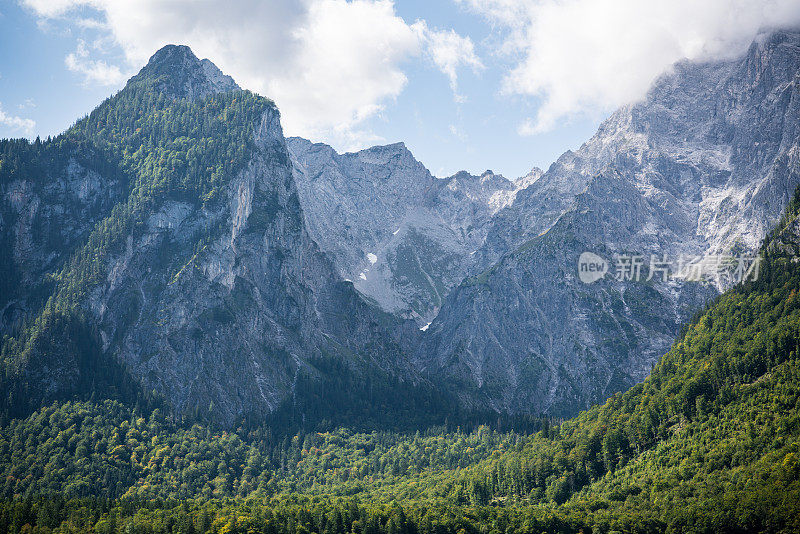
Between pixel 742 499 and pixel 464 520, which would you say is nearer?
pixel 742 499

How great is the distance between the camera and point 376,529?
189000mm

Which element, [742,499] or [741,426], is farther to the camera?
[741,426]

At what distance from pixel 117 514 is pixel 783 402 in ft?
590

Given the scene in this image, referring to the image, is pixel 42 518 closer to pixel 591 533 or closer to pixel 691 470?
pixel 591 533

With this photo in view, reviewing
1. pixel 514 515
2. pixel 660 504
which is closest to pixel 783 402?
pixel 660 504

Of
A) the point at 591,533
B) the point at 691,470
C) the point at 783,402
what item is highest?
the point at 783,402

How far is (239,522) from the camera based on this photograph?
614 feet

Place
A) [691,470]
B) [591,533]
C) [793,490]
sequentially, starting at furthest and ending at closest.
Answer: [691,470] → [591,533] → [793,490]

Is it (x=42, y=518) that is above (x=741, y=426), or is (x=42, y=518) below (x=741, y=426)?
below

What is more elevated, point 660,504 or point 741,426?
point 741,426

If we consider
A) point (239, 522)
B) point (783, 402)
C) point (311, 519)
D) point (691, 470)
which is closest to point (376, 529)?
point (311, 519)

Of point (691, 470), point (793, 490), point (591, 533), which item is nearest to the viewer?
point (793, 490)

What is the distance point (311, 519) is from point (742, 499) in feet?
348

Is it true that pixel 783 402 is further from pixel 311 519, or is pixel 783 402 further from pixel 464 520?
pixel 311 519
